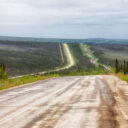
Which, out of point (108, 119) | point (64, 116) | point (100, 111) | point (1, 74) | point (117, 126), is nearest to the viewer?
point (117, 126)

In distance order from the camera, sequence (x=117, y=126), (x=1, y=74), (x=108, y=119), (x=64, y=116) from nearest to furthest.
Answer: (x=117, y=126) < (x=108, y=119) < (x=64, y=116) < (x=1, y=74)

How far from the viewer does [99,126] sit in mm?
6426

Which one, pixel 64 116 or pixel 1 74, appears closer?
pixel 64 116

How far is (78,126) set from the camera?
21.2 feet

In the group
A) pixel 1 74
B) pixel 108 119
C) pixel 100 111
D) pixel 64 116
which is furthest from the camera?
pixel 1 74

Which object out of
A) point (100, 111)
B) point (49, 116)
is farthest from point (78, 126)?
point (100, 111)

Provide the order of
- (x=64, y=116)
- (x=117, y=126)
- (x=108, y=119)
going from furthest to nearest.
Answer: (x=64, y=116)
(x=108, y=119)
(x=117, y=126)

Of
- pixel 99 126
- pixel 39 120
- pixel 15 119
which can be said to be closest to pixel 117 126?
pixel 99 126

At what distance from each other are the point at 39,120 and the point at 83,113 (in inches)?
58.8

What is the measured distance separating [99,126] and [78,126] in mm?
477

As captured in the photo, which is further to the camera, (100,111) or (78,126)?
(100,111)

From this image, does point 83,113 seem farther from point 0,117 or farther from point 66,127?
point 0,117

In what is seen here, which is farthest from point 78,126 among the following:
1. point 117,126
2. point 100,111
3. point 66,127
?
point 100,111

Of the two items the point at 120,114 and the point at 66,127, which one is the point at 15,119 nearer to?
the point at 66,127
